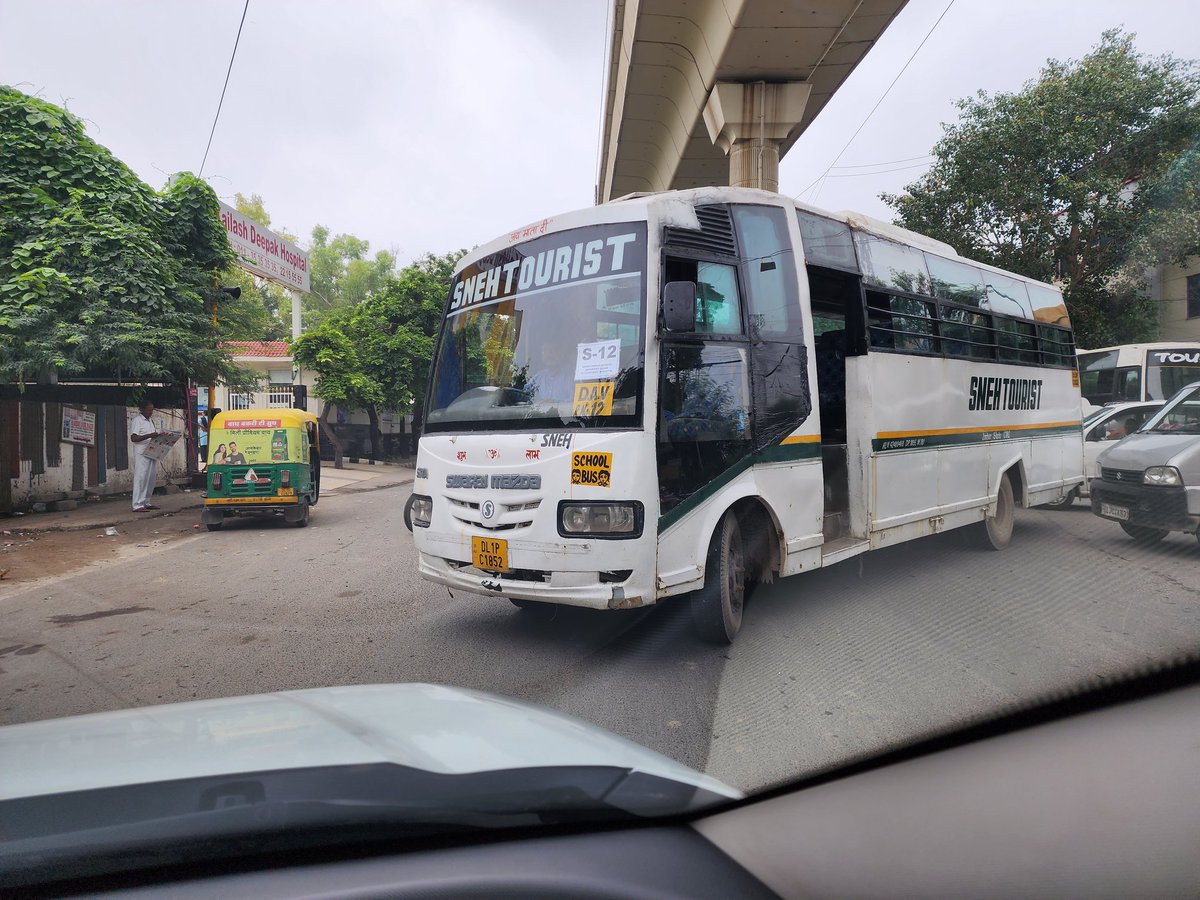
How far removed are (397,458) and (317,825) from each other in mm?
28614

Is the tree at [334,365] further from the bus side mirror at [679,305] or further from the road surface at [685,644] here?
the bus side mirror at [679,305]

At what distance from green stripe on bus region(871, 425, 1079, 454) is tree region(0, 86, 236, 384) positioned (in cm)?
1044

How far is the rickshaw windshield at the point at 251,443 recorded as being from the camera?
10.5 metres

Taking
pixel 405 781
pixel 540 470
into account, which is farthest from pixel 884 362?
pixel 405 781

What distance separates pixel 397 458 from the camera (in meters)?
28.9

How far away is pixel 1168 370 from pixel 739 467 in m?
14.7

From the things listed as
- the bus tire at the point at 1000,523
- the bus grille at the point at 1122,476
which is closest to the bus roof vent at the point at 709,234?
the bus grille at the point at 1122,476

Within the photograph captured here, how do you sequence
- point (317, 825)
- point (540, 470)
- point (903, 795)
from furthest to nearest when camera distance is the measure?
point (540, 470) → point (903, 795) → point (317, 825)

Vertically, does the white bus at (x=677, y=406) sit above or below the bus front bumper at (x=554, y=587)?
above

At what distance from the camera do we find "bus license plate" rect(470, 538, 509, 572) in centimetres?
442

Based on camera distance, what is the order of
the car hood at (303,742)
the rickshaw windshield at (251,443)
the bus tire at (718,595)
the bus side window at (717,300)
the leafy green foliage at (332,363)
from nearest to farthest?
the car hood at (303,742) < the bus tire at (718,595) < the bus side window at (717,300) < the rickshaw windshield at (251,443) < the leafy green foliage at (332,363)

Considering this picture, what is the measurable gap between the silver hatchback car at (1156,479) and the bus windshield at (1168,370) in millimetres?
8714

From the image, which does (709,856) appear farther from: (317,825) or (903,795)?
(317,825)

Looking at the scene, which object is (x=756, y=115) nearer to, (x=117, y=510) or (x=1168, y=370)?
(x=1168, y=370)
